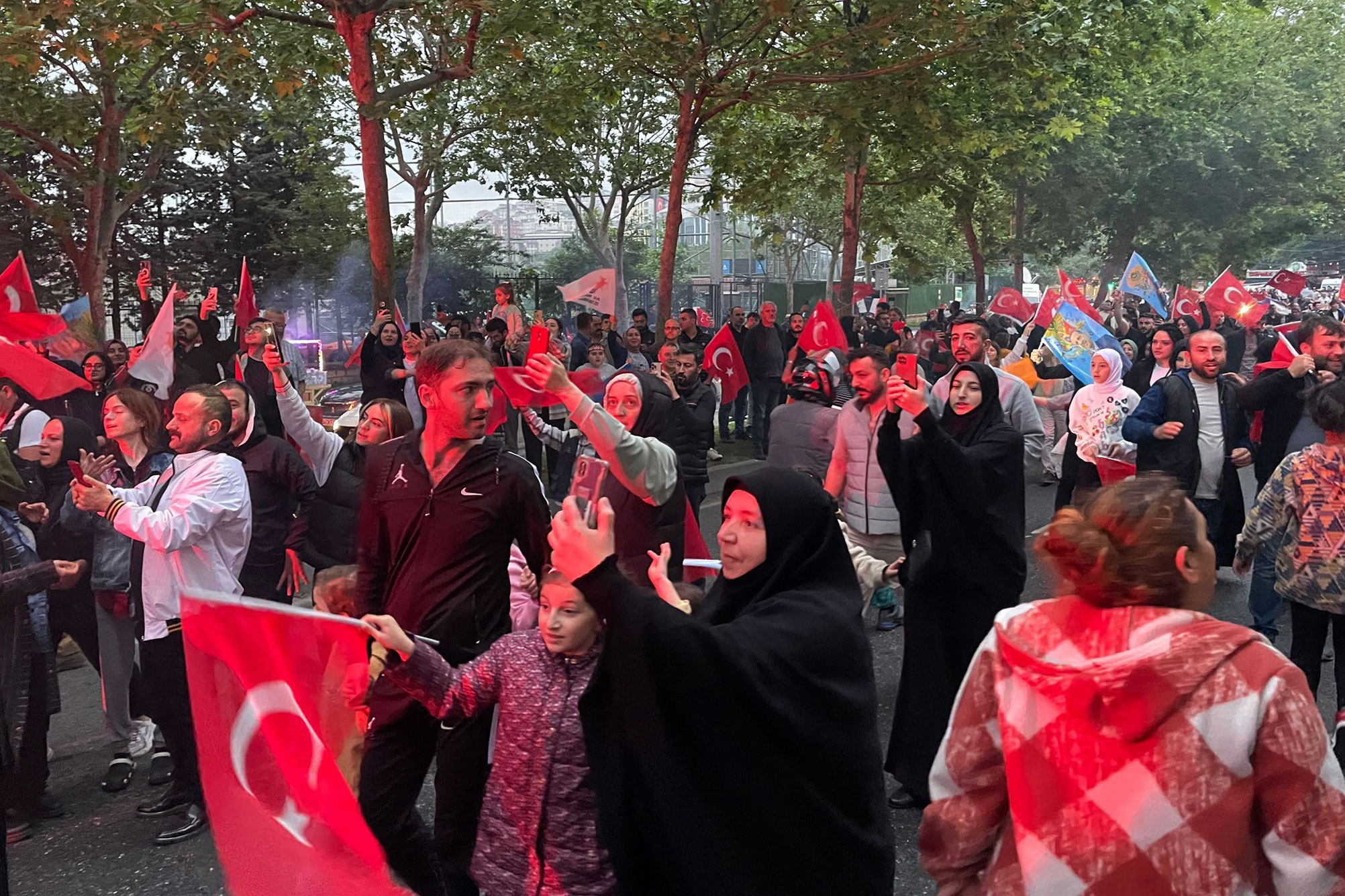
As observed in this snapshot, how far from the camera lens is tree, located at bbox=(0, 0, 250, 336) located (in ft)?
34.6

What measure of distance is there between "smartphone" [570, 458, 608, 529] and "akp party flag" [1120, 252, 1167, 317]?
683 inches

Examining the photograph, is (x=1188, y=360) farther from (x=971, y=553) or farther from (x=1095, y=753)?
(x=1095, y=753)

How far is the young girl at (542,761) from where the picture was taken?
9.91 ft

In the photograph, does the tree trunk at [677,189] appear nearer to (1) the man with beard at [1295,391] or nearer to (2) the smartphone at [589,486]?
(1) the man with beard at [1295,391]

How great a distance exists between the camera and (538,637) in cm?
329

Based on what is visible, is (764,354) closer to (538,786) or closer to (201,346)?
(201,346)

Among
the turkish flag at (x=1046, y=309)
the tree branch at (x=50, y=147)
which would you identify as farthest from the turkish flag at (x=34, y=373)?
the turkish flag at (x=1046, y=309)

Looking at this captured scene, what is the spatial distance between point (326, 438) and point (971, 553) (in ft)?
10.0

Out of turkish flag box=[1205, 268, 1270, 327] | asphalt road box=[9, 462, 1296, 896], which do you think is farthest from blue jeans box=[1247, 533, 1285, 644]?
turkish flag box=[1205, 268, 1270, 327]

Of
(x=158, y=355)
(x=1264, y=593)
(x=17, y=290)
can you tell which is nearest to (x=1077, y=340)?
(x=1264, y=593)

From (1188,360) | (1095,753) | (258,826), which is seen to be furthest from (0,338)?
(1188,360)

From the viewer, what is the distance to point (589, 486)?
2.72 metres

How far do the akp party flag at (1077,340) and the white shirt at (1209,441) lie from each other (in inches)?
139

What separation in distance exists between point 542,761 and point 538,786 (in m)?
0.06
